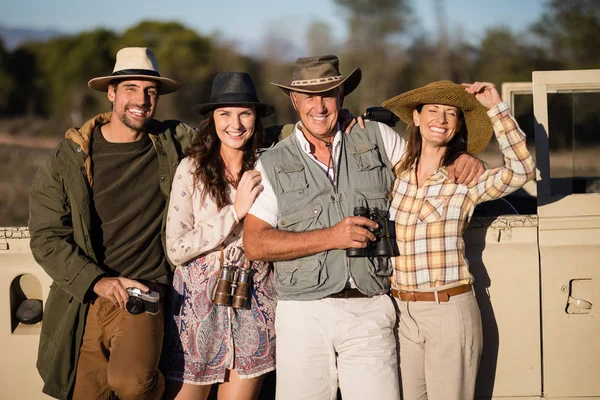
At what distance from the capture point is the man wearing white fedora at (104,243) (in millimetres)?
3951

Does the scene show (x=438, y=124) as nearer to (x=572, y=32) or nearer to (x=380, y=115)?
(x=380, y=115)

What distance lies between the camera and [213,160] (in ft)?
→ 13.3

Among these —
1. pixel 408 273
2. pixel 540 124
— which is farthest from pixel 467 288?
pixel 540 124

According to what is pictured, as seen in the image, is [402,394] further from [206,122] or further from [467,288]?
[206,122]

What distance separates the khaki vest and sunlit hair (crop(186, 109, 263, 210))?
0.73ft

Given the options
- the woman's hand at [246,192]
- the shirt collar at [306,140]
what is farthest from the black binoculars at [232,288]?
the shirt collar at [306,140]

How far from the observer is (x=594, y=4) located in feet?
112

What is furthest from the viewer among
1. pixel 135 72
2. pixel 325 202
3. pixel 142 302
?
pixel 135 72

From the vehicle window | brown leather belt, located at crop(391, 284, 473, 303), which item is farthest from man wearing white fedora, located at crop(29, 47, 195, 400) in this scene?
the vehicle window

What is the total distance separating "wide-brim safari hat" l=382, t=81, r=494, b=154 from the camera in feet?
12.5

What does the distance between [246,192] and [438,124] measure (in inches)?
39.8

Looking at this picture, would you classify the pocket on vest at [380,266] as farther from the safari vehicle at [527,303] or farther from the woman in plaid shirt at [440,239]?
the safari vehicle at [527,303]

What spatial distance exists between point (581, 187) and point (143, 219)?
3.01m

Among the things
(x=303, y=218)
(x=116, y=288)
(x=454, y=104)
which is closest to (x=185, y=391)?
(x=116, y=288)
